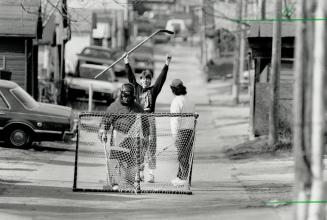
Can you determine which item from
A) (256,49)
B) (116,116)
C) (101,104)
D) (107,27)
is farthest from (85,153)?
(107,27)

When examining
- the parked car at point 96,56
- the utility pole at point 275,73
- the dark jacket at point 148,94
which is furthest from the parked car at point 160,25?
the dark jacket at point 148,94

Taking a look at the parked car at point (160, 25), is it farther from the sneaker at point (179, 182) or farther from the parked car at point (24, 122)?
the sneaker at point (179, 182)

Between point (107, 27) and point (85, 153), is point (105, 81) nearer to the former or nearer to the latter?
point (85, 153)

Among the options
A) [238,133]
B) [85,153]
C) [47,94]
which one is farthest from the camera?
[47,94]

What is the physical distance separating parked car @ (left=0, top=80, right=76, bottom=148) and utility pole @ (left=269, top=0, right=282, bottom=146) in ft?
14.5

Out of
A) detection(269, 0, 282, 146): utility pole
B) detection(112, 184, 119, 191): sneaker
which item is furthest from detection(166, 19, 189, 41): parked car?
detection(112, 184, 119, 191): sneaker

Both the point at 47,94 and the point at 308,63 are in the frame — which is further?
the point at 47,94

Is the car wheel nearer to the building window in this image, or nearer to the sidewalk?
the building window

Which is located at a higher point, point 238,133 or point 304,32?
point 304,32

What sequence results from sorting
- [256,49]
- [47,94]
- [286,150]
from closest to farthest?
1. [286,150]
2. [256,49]
3. [47,94]

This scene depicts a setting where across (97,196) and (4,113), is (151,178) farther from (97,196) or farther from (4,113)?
(4,113)

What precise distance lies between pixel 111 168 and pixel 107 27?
4174cm

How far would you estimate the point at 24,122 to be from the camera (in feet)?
64.9

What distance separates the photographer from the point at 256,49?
2327cm
